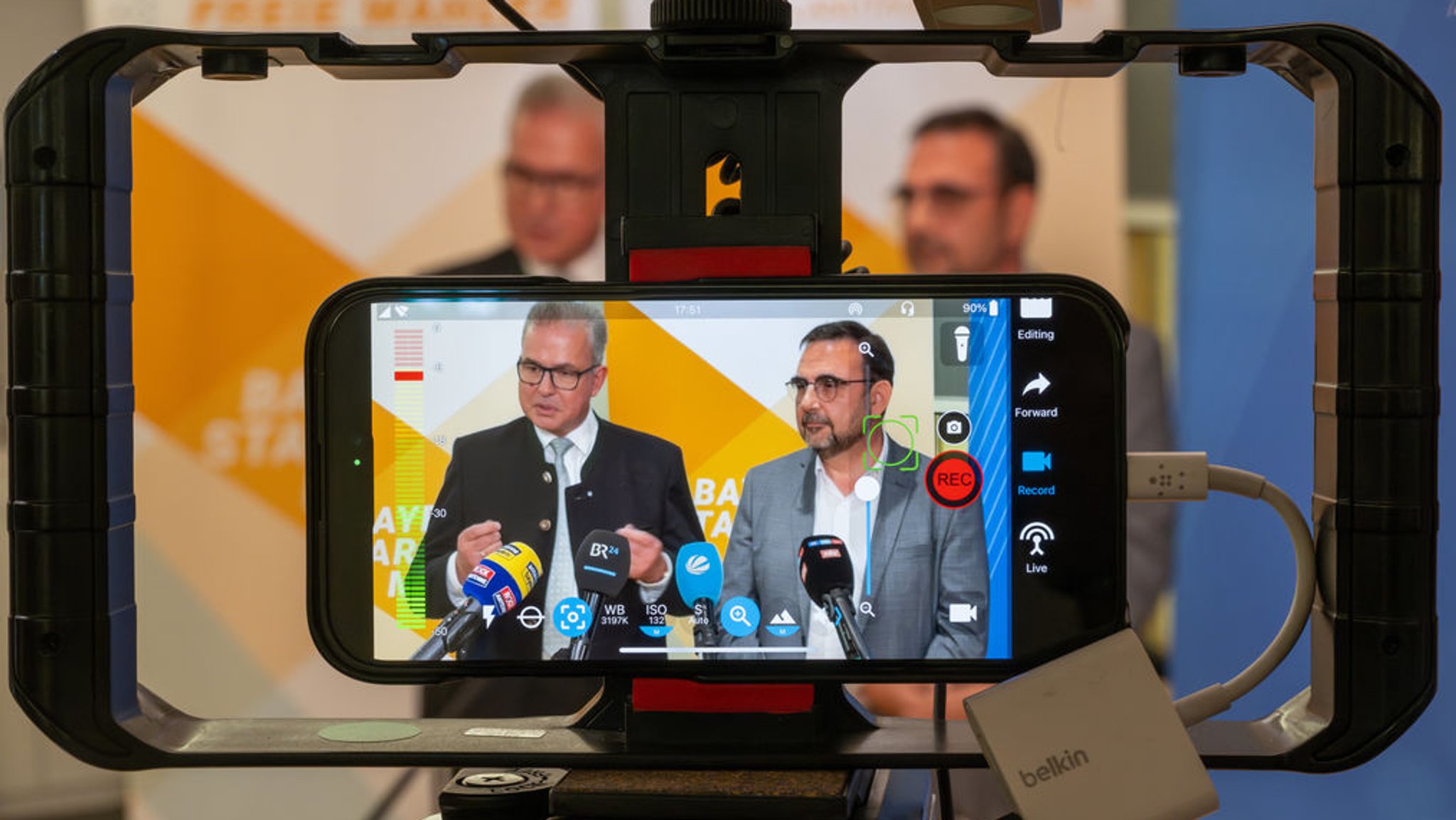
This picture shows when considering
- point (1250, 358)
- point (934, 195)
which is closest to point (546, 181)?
point (934, 195)

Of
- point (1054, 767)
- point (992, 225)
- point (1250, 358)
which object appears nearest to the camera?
point (1054, 767)

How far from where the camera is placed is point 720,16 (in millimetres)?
880

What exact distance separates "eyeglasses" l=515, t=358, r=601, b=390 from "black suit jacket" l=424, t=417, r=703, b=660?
0.03 meters

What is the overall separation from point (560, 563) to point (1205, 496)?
0.40 meters

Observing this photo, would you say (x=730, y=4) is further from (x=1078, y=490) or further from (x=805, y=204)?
(x=1078, y=490)

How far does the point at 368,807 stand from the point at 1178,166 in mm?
1363

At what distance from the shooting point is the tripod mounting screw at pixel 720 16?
88cm

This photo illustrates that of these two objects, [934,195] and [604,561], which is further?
[934,195]

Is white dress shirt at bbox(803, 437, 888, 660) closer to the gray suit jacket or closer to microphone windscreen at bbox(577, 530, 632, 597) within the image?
the gray suit jacket

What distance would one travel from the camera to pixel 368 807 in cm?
192

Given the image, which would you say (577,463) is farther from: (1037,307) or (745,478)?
(1037,307)

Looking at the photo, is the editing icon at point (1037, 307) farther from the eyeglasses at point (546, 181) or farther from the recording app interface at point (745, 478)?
the eyeglasses at point (546, 181)

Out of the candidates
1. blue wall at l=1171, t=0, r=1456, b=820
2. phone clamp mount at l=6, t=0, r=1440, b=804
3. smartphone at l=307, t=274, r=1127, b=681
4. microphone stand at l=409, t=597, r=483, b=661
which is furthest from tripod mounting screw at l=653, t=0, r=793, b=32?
blue wall at l=1171, t=0, r=1456, b=820

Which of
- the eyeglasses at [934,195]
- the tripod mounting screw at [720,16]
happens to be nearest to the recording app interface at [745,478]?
the tripod mounting screw at [720,16]
